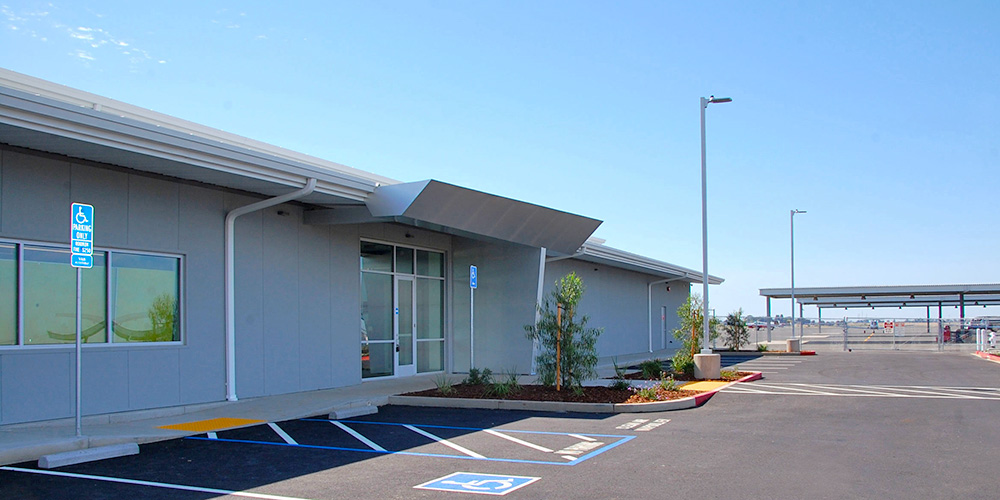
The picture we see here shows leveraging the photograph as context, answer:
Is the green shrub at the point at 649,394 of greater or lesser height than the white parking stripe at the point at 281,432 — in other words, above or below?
above

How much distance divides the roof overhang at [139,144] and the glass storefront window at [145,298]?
1562 mm

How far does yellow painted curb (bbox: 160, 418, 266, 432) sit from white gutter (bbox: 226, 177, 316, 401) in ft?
6.17

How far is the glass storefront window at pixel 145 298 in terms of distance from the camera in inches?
495

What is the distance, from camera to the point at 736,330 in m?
35.5

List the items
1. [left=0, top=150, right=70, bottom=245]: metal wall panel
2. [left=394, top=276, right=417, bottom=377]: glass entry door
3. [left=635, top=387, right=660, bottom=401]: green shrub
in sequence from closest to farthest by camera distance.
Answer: [left=0, top=150, right=70, bottom=245]: metal wall panel, [left=635, top=387, right=660, bottom=401]: green shrub, [left=394, top=276, right=417, bottom=377]: glass entry door

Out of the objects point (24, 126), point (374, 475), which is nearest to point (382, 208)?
point (24, 126)

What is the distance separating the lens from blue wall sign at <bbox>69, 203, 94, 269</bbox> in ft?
31.9

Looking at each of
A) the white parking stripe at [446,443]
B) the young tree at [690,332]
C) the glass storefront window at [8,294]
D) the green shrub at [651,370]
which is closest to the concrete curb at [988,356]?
the young tree at [690,332]

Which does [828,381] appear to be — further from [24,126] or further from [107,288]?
[24,126]

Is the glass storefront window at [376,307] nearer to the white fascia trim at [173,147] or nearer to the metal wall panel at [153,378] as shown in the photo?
the white fascia trim at [173,147]

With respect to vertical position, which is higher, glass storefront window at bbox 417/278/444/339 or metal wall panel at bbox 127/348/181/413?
glass storefront window at bbox 417/278/444/339

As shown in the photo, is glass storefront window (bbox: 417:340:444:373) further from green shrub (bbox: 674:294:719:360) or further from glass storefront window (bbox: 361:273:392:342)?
green shrub (bbox: 674:294:719:360)

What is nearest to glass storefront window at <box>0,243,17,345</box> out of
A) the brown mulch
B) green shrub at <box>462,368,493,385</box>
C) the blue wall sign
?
the blue wall sign

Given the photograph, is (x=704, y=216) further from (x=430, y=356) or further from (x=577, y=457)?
(x=577, y=457)
